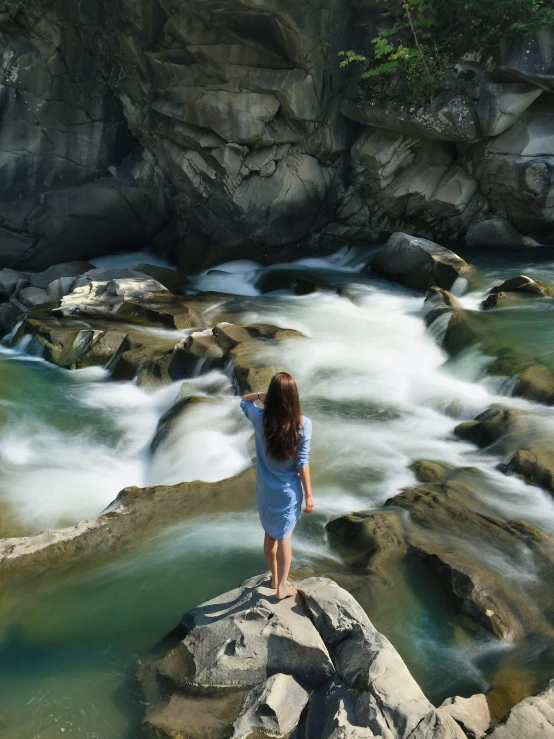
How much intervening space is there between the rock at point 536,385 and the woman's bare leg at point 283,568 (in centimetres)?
545

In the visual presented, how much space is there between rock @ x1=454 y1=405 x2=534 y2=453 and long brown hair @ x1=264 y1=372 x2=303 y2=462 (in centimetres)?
432

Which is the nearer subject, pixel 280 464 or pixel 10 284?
pixel 280 464

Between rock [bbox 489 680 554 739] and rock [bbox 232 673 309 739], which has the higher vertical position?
rock [bbox 489 680 554 739]

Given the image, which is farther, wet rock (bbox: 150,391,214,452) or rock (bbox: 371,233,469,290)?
rock (bbox: 371,233,469,290)

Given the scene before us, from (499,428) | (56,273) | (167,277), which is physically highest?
(499,428)

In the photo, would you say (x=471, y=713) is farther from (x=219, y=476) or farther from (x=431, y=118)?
(x=431, y=118)

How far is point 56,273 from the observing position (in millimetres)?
18516

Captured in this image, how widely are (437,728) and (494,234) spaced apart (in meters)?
15.7

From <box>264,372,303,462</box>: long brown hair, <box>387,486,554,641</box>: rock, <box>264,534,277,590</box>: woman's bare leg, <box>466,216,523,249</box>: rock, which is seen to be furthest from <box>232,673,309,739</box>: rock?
<box>466,216,523,249</box>: rock

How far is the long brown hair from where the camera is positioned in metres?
4.13

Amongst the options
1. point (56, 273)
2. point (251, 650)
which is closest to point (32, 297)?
point (56, 273)

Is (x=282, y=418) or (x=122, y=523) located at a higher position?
(x=282, y=418)

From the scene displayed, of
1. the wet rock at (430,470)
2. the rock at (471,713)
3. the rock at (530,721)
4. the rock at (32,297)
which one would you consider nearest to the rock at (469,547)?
the wet rock at (430,470)

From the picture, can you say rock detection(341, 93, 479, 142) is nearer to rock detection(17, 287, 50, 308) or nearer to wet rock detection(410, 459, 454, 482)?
rock detection(17, 287, 50, 308)
